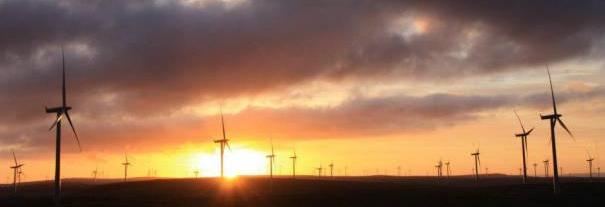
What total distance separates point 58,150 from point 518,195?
76475mm

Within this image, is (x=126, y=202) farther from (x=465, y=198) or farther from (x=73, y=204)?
(x=465, y=198)

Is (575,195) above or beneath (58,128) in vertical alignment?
beneath

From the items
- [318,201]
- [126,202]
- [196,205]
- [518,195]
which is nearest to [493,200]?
[518,195]

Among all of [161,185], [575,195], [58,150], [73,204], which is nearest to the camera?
[58,150]

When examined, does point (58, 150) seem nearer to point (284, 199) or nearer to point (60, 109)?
point (60, 109)

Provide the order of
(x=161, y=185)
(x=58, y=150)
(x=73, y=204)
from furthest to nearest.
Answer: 1. (x=161, y=185)
2. (x=73, y=204)
3. (x=58, y=150)

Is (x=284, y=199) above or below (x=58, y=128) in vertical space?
below

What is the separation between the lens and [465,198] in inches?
4884

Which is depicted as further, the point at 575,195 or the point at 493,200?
the point at 575,195

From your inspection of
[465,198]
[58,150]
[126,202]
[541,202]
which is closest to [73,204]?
[126,202]

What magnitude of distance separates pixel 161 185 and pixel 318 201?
71.1 meters

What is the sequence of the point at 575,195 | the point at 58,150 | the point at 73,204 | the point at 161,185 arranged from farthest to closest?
the point at 161,185 → the point at 575,195 → the point at 73,204 → the point at 58,150

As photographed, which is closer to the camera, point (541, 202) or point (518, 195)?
point (541, 202)

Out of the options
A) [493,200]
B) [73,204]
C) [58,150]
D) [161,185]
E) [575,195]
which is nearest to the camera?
[58,150]
